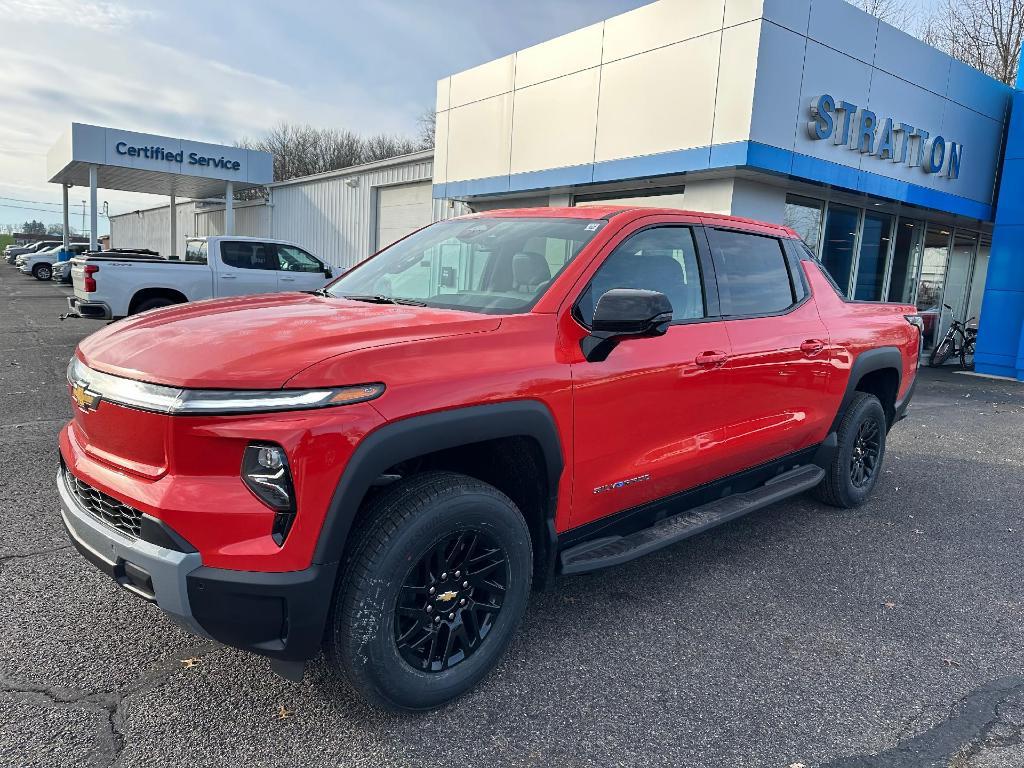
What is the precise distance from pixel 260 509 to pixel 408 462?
617 millimetres

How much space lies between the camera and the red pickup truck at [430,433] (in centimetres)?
207

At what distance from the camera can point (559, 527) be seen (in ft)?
9.27

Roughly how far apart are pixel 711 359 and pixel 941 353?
44.6 feet

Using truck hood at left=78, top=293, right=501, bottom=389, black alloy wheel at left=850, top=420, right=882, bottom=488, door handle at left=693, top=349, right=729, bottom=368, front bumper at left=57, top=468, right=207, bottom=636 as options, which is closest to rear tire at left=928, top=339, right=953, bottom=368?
black alloy wheel at left=850, top=420, right=882, bottom=488

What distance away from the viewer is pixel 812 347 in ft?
13.6

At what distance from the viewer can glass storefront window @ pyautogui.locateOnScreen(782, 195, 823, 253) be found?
11.4 m

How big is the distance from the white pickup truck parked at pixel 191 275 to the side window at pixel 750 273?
7042 mm

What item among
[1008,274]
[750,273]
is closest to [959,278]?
[1008,274]

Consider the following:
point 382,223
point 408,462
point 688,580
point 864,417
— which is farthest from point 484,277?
point 382,223

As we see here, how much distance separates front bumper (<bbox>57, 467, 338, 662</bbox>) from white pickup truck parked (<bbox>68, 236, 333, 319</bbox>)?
7773mm

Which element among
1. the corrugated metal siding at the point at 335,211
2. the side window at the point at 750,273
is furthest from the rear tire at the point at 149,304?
the side window at the point at 750,273

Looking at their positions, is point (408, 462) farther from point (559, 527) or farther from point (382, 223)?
point (382, 223)

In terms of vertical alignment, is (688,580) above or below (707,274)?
below

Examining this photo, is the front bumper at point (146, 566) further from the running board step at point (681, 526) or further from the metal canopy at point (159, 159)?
the metal canopy at point (159, 159)
